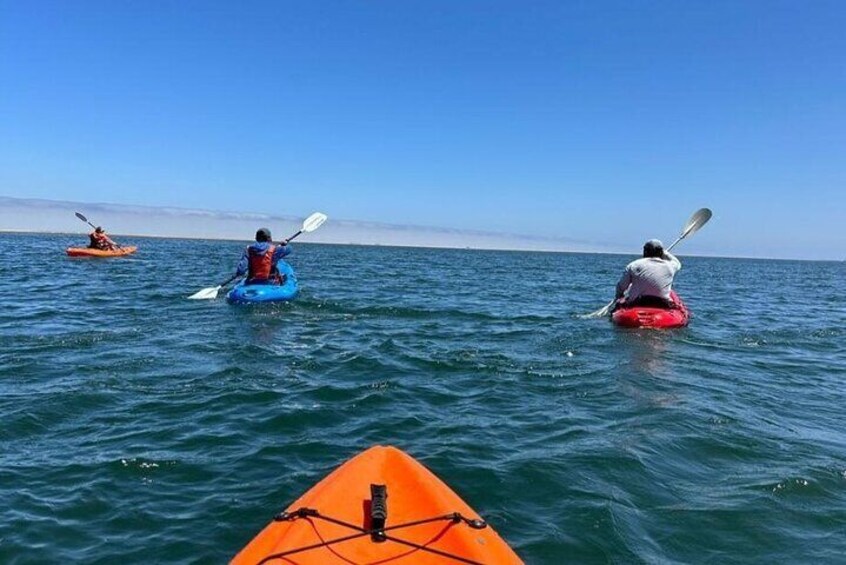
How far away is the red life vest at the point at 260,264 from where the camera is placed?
53.9 ft

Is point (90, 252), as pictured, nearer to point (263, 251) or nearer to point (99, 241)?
point (99, 241)

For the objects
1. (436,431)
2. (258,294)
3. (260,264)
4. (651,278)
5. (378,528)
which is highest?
(651,278)

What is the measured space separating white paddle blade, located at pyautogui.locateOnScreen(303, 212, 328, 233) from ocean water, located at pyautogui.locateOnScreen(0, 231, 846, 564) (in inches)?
244

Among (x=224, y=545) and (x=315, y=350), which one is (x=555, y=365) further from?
(x=224, y=545)

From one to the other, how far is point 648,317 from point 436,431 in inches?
327

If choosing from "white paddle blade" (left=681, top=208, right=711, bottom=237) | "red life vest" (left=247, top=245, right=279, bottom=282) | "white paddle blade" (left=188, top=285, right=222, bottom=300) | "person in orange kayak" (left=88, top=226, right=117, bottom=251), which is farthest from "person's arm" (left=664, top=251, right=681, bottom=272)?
"person in orange kayak" (left=88, top=226, right=117, bottom=251)

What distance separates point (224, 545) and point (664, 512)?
3.59 metres

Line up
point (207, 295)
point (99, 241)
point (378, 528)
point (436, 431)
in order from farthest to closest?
point (99, 241)
point (207, 295)
point (436, 431)
point (378, 528)

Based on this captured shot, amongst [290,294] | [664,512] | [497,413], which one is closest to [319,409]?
[497,413]

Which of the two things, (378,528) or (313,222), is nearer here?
(378,528)

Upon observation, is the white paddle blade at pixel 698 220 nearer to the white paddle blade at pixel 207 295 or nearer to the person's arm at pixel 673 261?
the person's arm at pixel 673 261

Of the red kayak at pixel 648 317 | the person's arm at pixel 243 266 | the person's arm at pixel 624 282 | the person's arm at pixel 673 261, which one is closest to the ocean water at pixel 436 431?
the red kayak at pixel 648 317

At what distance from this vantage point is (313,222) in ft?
68.3

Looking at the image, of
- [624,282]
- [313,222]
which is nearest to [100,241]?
[313,222]
